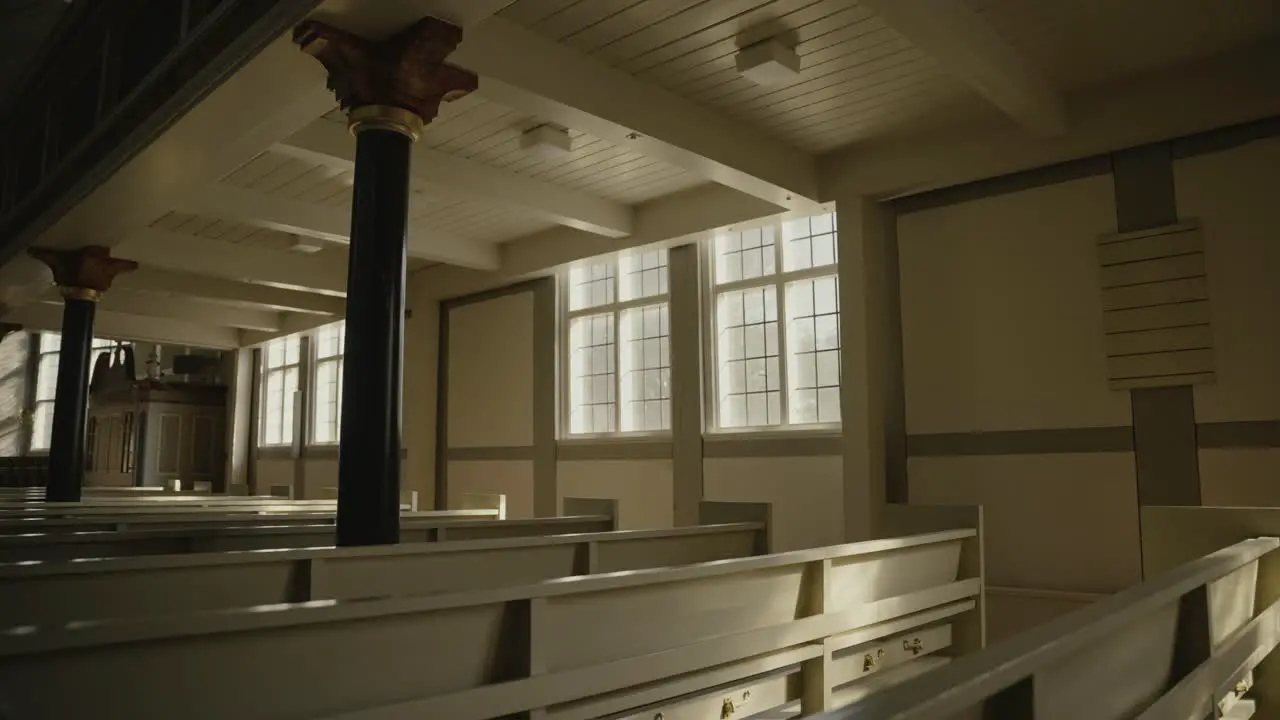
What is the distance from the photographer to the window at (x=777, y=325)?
6.71 m

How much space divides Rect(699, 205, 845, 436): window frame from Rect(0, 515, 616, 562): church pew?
2637 millimetres

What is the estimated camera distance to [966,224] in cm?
585

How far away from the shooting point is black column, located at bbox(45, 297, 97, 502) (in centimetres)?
672

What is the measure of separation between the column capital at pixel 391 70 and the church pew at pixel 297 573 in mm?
1876

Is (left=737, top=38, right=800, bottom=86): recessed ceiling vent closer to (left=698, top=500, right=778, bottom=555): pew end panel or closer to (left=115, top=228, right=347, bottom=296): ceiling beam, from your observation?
(left=698, top=500, right=778, bottom=555): pew end panel

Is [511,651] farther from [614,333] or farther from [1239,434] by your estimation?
[614,333]

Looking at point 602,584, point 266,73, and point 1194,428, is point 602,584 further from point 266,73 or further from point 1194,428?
point 1194,428

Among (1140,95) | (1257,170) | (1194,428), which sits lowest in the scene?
(1194,428)

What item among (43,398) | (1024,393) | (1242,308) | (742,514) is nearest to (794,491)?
(1024,393)

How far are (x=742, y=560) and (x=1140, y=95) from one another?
4100 mm

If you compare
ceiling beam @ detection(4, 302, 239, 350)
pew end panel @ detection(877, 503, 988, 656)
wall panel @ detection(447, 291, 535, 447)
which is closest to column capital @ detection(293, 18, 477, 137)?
pew end panel @ detection(877, 503, 988, 656)

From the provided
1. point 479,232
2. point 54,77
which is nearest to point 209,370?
point 479,232

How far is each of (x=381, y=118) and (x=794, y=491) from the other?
167 inches

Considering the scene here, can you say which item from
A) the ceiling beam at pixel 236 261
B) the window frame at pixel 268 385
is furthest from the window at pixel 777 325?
the window frame at pixel 268 385
